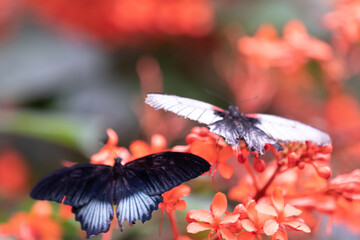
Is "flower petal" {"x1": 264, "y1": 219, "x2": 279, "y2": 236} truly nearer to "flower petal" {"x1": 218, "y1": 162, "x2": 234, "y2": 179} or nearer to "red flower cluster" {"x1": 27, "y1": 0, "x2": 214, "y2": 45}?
"flower petal" {"x1": 218, "y1": 162, "x2": 234, "y2": 179}

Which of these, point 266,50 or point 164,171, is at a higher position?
point 266,50

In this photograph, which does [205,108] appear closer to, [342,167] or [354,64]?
[342,167]

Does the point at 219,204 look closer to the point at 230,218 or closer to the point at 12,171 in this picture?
the point at 230,218

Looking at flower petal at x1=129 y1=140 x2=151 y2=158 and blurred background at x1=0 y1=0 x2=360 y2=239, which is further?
blurred background at x1=0 y1=0 x2=360 y2=239

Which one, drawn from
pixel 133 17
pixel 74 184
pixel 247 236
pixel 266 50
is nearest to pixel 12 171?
pixel 133 17

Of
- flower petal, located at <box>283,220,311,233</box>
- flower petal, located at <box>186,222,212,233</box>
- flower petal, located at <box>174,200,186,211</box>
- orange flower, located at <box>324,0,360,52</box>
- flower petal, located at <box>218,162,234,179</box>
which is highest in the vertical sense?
orange flower, located at <box>324,0,360,52</box>

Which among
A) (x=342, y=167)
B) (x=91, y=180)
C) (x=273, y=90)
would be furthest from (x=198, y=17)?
(x=91, y=180)

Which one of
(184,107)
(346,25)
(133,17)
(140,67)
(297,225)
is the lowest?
(297,225)

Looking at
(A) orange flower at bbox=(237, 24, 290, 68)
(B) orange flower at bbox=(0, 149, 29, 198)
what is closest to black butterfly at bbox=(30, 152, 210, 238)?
(A) orange flower at bbox=(237, 24, 290, 68)
